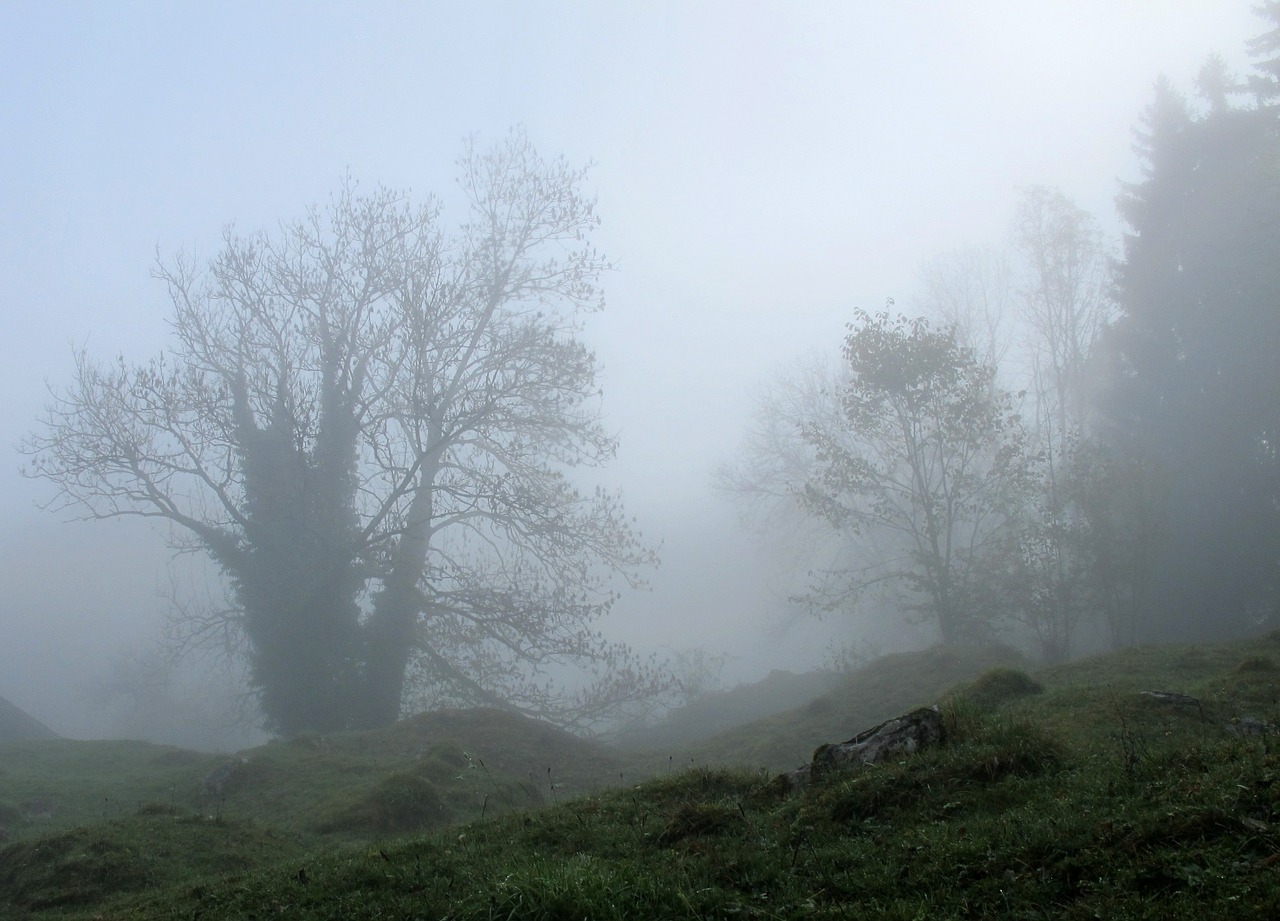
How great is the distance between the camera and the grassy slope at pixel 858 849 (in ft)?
13.0

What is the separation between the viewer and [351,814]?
10.9m

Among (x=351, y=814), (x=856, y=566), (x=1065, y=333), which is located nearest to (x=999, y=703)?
(x=351, y=814)

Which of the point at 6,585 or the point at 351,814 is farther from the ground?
the point at 6,585

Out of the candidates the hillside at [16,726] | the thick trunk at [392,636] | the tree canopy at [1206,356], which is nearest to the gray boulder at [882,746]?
the thick trunk at [392,636]

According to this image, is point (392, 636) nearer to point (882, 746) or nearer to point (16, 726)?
point (16, 726)

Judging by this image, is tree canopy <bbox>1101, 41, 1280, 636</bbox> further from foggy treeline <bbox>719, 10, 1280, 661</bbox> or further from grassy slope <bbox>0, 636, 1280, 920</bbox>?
grassy slope <bbox>0, 636, 1280, 920</bbox>

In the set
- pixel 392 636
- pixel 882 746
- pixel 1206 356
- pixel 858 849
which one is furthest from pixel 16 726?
pixel 1206 356

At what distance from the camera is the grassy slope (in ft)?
13.0

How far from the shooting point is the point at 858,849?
4852 millimetres

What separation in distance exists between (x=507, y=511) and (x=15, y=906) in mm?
17294

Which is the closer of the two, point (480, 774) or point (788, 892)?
point (788, 892)

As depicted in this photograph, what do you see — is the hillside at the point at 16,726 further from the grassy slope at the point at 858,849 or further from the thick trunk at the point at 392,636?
the grassy slope at the point at 858,849

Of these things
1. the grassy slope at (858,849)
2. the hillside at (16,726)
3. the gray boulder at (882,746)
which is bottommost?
the grassy slope at (858,849)

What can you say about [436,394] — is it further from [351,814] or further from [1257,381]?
[1257,381]
